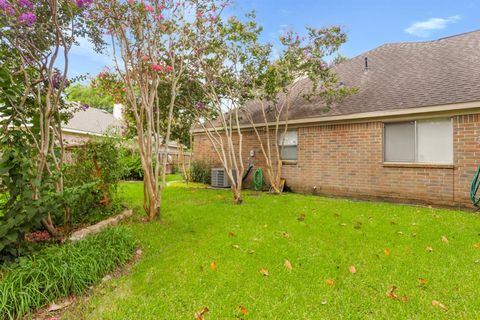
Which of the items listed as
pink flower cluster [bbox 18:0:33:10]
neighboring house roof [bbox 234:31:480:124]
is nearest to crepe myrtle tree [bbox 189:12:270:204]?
neighboring house roof [bbox 234:31:480:124]

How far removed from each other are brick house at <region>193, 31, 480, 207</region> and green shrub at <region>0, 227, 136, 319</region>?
742cm

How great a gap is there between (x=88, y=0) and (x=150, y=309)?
4128mm

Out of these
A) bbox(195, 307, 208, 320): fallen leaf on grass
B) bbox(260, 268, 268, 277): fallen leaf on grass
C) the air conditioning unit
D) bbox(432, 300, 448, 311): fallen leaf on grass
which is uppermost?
the air conditioning unit

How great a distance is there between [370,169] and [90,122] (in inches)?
675

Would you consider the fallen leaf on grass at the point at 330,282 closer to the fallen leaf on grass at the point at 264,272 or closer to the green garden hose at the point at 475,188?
the fallen leaf on grass at the point at 264,272

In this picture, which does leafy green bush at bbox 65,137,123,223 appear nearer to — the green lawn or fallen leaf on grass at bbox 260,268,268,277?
the green lawn

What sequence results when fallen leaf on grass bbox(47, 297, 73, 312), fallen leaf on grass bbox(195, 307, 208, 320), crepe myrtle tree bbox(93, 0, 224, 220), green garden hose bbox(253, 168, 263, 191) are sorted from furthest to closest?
1. green garden hose bbox(253, 168, 263, 191)
2. crepe myrtle tree bbox(93, 0, 224, 220)
3. fallen leaf on grass bbox(47, 297, 73, 312)
4. fallen leaf on grass bbox(195, 307, 208, 320)

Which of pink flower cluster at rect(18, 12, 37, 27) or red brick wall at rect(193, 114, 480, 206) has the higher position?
pink flower cluster at rect(18, 12, 37, 27)

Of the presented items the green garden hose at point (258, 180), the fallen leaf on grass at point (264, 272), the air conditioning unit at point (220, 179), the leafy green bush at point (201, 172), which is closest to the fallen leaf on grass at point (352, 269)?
the fallen leaf on grass at point (264, 272)

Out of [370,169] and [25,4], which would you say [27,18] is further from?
[370,169]

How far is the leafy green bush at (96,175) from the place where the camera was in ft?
18.0

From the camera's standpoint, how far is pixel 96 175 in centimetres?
566

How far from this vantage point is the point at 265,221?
5.99 m

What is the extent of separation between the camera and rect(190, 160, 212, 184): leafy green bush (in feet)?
45.3
